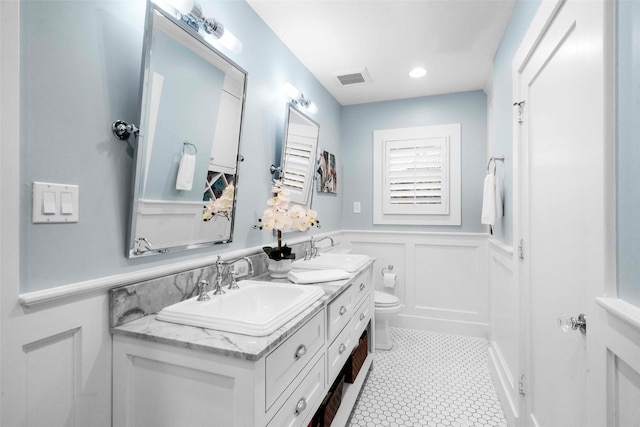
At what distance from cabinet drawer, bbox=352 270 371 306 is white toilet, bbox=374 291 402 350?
482 mm

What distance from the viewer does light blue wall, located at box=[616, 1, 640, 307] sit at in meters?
0.71

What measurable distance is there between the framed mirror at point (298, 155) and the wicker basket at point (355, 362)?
1119 millimetres

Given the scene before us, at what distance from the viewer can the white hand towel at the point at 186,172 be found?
1.33 m

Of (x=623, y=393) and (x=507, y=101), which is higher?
(x=507, y=101)

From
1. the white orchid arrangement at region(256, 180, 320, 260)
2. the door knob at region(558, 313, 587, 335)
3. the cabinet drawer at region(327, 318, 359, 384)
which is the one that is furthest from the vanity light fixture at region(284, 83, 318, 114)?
the door knob at region(558, 313, 587, 335)

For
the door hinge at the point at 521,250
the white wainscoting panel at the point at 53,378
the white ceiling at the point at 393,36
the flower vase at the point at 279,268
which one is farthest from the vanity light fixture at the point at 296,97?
the white wainscoting panel at the point at 53,378

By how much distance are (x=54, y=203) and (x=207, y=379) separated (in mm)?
670

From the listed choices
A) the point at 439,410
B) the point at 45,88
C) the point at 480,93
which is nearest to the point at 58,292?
the point at 45,88

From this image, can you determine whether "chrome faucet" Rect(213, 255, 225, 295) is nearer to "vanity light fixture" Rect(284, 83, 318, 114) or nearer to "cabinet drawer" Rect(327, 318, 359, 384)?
"cabinet drawer" Rect(327, 318, 359, 384)

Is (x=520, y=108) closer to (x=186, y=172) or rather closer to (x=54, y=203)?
(x=186, y=172)

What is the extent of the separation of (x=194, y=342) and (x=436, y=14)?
7.15 feet

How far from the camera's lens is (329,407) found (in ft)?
5.09

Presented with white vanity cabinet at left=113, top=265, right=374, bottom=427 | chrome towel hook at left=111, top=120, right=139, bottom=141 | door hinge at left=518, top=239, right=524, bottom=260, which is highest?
chrome towel hook at left=111, top=120, right=139, bottom=141

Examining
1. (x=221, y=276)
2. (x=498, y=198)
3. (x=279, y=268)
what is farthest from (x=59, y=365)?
(x=498, y=198)
